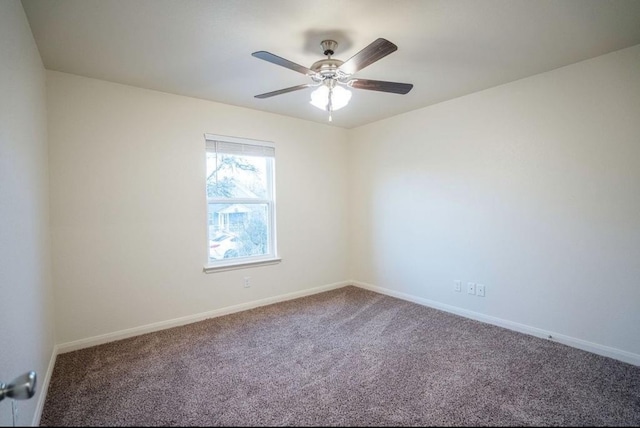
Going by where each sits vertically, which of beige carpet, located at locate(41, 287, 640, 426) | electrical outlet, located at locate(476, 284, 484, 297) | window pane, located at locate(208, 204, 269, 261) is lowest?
beige carpet, located at locate(41, 287, 640, 426)

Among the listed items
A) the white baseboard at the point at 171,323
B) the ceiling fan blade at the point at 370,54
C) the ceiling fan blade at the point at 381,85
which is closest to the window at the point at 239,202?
the white baseboard at the point at 171,323

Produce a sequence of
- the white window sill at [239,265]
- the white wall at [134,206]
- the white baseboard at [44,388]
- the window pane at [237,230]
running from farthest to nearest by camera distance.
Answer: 1. the window pane at [237,230]
2. the white window sill at [239,265]
3. the white wall at [134,206]
4. the white baseboard at [44,388]

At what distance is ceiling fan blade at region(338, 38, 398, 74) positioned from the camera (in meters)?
1.66

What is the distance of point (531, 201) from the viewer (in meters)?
2.80

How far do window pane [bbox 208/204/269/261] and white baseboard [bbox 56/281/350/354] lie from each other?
22.9 inches

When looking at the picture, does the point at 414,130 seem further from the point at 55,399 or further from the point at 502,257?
the point at 55,399

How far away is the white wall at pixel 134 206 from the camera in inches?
102

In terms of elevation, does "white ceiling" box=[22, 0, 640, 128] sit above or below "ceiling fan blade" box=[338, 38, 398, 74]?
above

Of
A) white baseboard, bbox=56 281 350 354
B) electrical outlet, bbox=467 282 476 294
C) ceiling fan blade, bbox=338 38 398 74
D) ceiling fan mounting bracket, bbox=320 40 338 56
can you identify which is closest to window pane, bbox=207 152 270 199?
white baseboard, bbox=56 281 350 354

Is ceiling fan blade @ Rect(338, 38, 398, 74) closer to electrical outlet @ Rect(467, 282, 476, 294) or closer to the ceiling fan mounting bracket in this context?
the ceiling fan mounting bracket

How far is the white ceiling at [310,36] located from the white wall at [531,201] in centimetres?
35

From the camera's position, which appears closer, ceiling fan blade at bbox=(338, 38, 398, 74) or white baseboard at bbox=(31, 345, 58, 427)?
white baseboard at bbox=(31, 345, 58, 427)

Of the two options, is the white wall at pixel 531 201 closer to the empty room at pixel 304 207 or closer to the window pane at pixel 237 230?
the empty room at pixel 304 207

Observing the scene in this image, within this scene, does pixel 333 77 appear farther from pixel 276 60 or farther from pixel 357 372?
pixel 357 372
